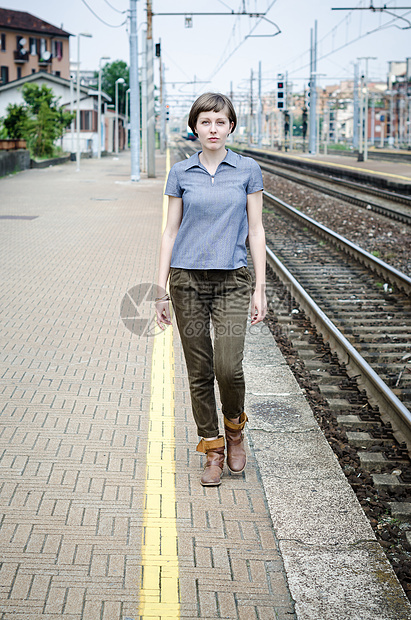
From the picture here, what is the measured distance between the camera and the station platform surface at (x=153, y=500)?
3.21 metres

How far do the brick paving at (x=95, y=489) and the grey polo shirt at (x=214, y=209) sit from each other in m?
1.22

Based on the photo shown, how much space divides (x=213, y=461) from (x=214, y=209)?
1.33 metres

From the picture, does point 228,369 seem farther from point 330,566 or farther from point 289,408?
point 289,408

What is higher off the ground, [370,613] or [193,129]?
[193,129]

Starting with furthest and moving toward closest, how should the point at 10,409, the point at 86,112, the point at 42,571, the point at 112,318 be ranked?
the point at 86,112 → the point at 112,318 → the point at 10,409 → the point at 42,571

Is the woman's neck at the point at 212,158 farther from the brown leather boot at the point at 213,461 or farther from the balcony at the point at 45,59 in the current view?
the balcony at the point at 45,59

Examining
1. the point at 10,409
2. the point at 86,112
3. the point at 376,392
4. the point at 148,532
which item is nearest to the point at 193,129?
the point at 148,532

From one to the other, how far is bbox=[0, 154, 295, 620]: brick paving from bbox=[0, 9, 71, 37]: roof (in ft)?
251

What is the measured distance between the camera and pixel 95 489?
4164 mm

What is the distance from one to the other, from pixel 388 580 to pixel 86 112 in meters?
61.5

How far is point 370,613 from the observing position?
3133 millimetres

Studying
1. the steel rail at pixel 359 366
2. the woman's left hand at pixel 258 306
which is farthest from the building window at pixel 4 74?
the woman's left hand at pixel 258 306

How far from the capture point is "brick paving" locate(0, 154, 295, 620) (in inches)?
127

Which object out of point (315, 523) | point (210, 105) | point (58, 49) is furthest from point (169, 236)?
point (58, 49)
